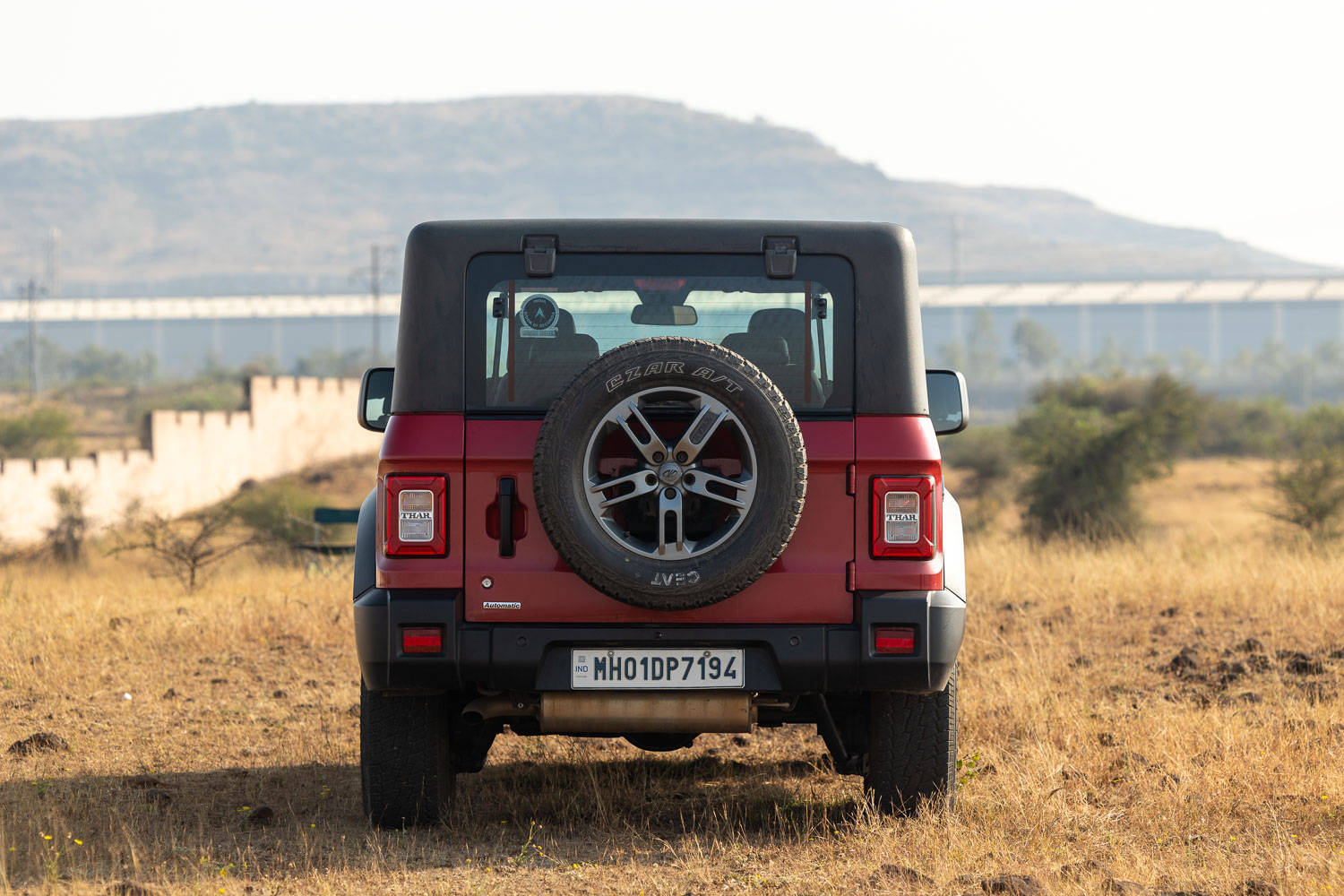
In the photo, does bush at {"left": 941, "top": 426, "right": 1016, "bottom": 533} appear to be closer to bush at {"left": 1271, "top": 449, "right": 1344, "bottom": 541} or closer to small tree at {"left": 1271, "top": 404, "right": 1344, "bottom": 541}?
small tree at {"left": 1271, "top": 404, "right": 1344, "bottom": 541}

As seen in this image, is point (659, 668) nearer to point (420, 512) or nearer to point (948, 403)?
point (420, 512)

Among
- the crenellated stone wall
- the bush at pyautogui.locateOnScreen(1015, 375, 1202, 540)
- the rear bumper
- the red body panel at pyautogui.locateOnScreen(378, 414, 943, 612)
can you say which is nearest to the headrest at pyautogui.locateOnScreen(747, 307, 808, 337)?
the red body panel at pyautogui.locateOnScreen(378, 414, 943, 612)

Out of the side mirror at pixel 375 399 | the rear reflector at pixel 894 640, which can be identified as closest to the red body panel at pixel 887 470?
the rear reflector at pixel 894 640

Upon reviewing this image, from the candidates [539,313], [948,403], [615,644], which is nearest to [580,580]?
[615,644]

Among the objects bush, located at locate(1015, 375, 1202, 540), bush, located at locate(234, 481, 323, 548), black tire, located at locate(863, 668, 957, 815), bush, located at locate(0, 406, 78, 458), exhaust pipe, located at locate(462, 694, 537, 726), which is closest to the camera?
exhaust pipe, located at locate(462, 694, 537, 726)

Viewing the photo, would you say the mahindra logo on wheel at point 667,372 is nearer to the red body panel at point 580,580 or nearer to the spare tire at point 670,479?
the spare tire at point 670,479

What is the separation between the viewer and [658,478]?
15.2 feet

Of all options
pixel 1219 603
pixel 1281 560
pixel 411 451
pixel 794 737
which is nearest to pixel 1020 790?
pixel 794 737

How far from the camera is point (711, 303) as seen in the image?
507cm

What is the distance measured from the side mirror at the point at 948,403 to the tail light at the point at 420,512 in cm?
195

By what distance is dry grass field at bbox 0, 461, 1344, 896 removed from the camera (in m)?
4.80

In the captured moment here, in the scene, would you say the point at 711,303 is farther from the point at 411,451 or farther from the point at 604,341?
the point at 411,451

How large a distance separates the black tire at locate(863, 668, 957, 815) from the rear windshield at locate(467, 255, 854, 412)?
3.94 feet

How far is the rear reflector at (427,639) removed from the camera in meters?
4.86
